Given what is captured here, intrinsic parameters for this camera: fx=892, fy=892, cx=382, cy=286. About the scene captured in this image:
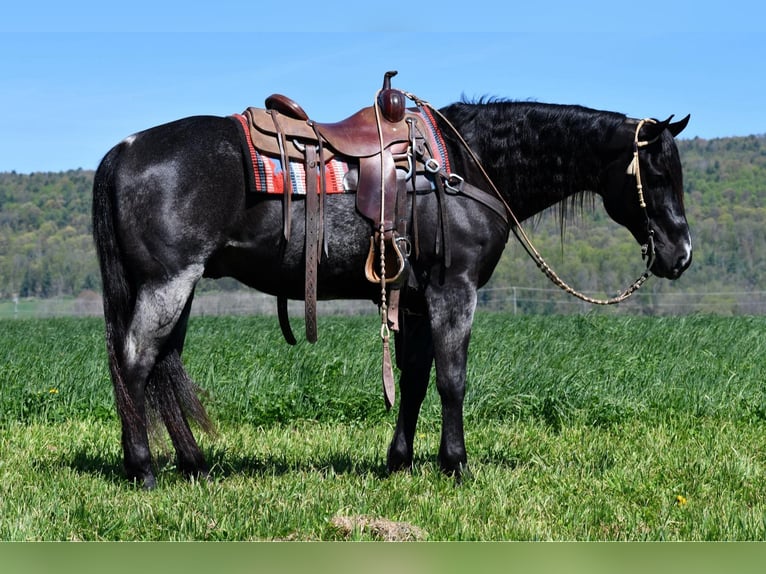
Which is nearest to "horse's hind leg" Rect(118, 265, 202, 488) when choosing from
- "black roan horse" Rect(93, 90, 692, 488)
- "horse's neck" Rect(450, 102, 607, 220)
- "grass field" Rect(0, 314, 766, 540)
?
"black roan horse" Rect(93, 90, 692, 488)

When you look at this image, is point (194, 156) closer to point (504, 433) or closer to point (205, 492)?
point (205, 492)

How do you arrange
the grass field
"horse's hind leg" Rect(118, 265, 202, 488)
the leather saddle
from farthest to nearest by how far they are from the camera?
the leather saddle
"horse's hind leg" Rect(118, 265, 202, 488)
the grass field

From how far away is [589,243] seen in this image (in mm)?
96125

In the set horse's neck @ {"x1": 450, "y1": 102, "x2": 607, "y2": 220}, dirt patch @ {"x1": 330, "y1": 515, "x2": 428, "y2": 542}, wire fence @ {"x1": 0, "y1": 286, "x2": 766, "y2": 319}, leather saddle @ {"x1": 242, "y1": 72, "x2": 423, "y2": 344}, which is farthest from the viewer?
wire fence @ {"x1": 0, "y1": 286, "x2": 766, "y2": 319}

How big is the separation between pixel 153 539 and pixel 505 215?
2984 mm

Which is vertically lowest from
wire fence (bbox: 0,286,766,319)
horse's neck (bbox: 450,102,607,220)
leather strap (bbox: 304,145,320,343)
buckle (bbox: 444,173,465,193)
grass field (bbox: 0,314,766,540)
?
wire fence (bbox: 0,286,766,319)

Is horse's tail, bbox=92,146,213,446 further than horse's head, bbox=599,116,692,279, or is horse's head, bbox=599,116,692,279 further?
horse's head, bbox=599,116,692,279

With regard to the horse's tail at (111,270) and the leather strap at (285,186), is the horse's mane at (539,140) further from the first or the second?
the horse's tail at (111,270)

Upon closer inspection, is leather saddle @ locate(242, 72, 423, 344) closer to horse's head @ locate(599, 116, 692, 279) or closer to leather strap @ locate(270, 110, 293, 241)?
leather strap @ locate(270, 110, 293, 241)

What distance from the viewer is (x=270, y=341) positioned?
1379 cm

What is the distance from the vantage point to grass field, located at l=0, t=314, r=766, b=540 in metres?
4.63

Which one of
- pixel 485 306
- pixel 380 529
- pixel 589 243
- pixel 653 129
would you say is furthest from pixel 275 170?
pixel 589 243

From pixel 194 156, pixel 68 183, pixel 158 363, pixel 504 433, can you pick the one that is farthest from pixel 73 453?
pixel 68 183

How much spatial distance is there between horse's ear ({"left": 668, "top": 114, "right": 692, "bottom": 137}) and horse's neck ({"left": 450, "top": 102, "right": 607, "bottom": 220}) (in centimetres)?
43
